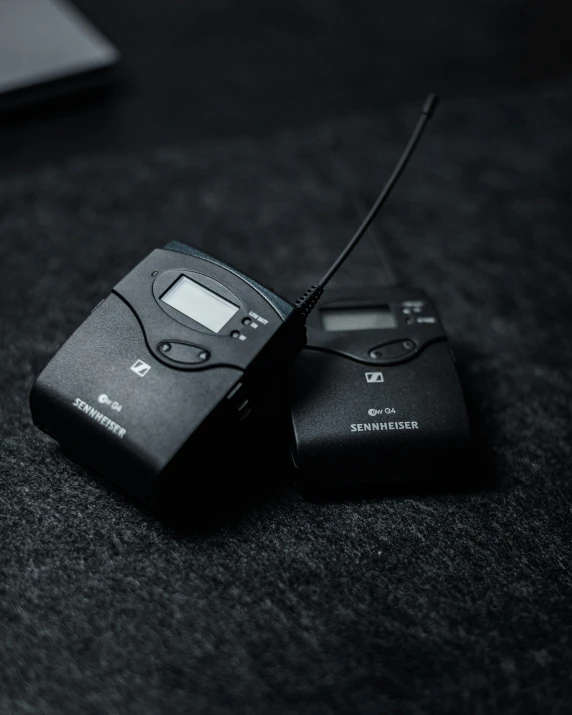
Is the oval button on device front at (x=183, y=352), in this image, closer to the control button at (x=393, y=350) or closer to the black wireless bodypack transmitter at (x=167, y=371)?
the black wireless bodypack transmitter at (x=167, y=371)

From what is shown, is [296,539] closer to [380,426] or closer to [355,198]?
[380,426]

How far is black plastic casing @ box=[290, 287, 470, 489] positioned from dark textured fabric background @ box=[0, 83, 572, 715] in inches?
2.1

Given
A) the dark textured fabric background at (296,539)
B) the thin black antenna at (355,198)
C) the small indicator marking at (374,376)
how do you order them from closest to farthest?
the dark textured fabric background at (296,539)
the small indicator marking at (374,376)
the thin black antenna at (355,198)

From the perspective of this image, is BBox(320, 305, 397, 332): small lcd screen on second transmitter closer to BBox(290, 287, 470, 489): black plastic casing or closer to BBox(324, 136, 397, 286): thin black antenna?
BBox(290, 287, 470, 489): black plastic casing

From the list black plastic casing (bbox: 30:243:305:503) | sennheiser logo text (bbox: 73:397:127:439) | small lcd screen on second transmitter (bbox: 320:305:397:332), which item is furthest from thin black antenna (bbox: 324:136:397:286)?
sennheiser logo text (bbox: 73:397:127:439)

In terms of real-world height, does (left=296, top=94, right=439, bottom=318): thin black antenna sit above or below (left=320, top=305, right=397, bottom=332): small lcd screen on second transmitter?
above

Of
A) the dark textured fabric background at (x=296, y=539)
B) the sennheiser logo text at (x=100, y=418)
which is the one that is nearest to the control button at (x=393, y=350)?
the dark textured fabric background at (x=296, y=539)

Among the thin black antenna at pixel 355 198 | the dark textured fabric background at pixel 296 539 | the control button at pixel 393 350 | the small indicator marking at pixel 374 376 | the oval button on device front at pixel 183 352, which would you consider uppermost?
the oval button on device front at pixel 183 352

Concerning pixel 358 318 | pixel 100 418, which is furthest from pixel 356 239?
pixel 100 418

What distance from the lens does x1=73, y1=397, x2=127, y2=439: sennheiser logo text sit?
24.7 inches

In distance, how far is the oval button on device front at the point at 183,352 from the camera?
0.65 metres

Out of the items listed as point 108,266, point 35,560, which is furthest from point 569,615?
point 108,266

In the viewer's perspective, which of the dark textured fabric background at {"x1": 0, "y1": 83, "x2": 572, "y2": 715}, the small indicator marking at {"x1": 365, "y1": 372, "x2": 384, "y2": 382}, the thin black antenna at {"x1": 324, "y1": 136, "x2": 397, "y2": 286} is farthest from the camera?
the thin black antenna at {"x1": 324, "y1": 136, "x2": 397, "y2": 286}

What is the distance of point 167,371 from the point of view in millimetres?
650
